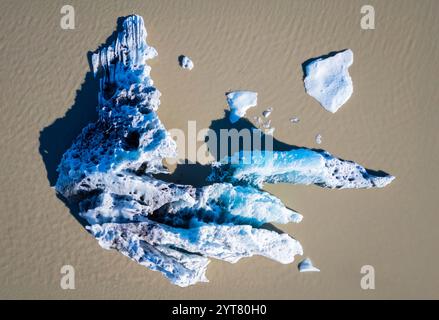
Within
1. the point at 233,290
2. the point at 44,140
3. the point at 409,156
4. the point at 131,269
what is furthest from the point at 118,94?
the point at 409,156

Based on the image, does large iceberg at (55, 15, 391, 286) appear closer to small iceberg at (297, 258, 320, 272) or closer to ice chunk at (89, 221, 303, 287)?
ice chunk at (89, 221, 303, 287)

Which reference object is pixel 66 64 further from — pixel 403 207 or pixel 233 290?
pixel 403 207

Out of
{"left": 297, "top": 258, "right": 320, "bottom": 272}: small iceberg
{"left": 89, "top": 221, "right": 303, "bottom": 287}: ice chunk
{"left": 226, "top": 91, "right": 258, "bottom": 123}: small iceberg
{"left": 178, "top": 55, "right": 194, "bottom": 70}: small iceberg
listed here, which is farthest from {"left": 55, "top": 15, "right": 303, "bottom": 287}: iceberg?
{"left": 226, "top": 91, "right": 258, "bottom": 123}: small iceberg

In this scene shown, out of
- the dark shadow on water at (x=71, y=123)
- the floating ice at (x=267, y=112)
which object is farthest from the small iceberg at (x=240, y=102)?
the dark shadow on water at (x=71, y=123)

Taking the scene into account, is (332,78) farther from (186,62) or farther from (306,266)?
(306,266)

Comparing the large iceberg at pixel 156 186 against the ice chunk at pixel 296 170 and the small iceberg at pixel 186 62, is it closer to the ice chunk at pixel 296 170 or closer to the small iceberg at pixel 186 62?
the ice chunk at pixel 296 170
